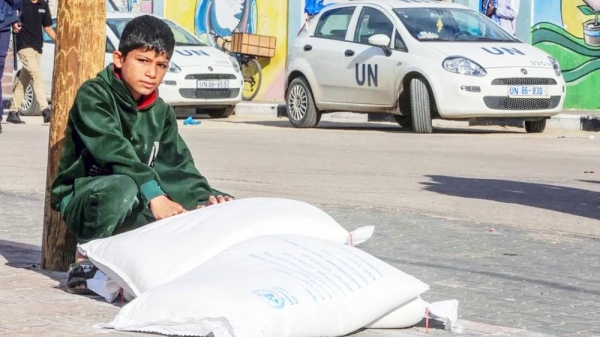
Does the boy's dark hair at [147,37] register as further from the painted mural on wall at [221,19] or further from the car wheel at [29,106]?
the painted mural on wall at [221,19]

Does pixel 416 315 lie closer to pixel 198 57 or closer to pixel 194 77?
pixel 194 77

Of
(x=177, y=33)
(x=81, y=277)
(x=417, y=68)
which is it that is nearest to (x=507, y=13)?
(x=177, y=33)

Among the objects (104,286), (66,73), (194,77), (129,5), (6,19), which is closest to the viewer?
(104,286)

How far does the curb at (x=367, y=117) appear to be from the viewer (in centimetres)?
2003

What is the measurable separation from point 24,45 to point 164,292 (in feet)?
47.0

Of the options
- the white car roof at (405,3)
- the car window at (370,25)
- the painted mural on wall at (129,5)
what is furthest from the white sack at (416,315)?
the painted mural on wall at (129,5)

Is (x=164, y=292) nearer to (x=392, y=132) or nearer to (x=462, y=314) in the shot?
(x=462, y=314)

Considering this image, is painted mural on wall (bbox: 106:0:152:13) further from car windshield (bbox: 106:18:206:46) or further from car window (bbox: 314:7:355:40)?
car window (bbox: 314:7:355:40)

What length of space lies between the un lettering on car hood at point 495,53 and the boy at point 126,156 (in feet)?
37.3

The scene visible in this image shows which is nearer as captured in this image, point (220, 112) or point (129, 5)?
point (220, 112)

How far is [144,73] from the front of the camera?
19.7 feet

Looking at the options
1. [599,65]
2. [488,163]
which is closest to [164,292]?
[488,163]

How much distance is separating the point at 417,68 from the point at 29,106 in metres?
6.92

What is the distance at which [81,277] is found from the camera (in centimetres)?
586
